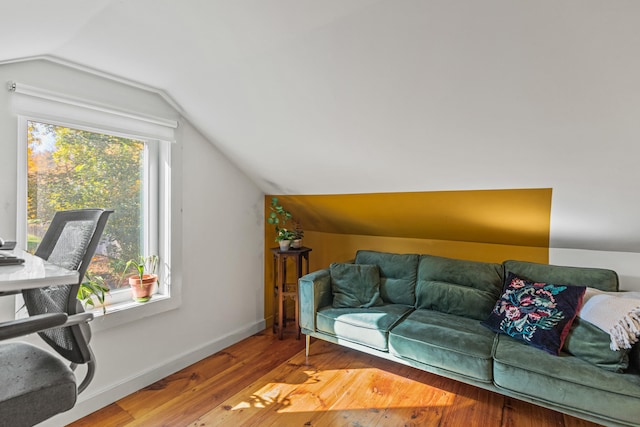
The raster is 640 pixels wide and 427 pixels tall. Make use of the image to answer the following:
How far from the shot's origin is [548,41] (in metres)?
1.20

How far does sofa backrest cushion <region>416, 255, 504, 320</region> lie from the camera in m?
2.43

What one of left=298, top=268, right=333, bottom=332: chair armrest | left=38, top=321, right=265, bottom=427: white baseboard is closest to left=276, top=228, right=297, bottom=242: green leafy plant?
left=298, top=268, right=333, bottom=332: chair armrest

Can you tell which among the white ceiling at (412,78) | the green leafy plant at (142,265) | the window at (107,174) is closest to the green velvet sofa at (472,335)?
the white ceiling at (412,78)

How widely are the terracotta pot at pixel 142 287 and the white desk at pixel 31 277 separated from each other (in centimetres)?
144

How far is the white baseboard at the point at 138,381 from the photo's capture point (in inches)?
75.1

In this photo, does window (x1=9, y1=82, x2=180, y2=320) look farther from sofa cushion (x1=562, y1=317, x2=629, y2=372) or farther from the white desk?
sofa cushion (x1=562, y1=317, x2=629, y2=372)

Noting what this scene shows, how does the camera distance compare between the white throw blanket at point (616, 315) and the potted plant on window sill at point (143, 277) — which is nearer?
the white throw blanket at point (616, 315)

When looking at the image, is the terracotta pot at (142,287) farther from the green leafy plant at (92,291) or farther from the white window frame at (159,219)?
the green leafy plant at (92,291)

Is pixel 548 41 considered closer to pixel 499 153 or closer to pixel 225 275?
pixel 499 153

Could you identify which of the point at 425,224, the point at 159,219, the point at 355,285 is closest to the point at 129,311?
the point at 159,219

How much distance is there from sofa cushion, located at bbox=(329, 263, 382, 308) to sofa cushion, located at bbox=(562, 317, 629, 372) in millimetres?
1291

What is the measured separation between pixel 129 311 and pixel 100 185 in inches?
34.0

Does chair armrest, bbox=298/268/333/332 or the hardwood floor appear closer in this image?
the hardwood floor

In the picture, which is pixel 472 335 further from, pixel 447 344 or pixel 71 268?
pixel 71 268
